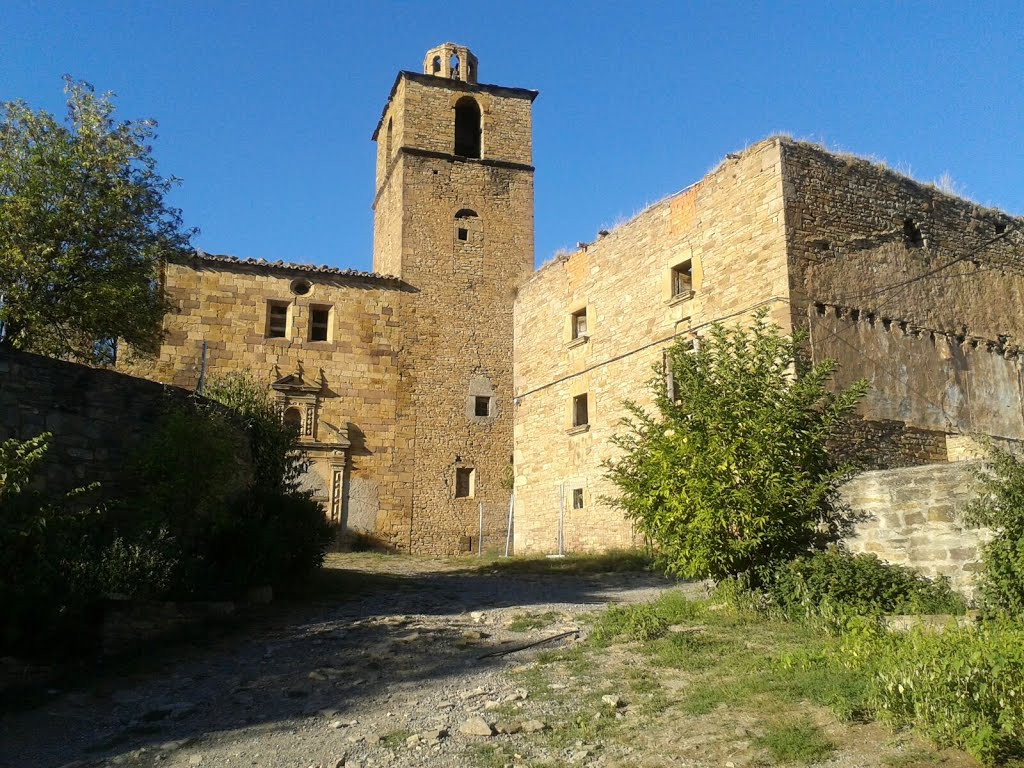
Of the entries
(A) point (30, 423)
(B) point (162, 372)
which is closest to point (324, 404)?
(B) point (162, 372)

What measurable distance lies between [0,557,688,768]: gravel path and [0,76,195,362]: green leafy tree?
5.14m

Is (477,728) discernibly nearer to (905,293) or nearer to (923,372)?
(923,372)

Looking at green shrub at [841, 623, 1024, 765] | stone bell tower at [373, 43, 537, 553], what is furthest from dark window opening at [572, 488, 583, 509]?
green shrub at [841, 623, 1024, 765]

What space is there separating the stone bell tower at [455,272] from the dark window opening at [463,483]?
3 centimetres

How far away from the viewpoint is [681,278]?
1727 cm

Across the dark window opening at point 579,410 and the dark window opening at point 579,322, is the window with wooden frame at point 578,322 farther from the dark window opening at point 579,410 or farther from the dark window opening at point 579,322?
the dark window opening at point 579,410

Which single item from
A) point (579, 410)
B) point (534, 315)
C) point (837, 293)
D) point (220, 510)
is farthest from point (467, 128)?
point (220, 510)

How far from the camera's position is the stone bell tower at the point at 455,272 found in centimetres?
2248

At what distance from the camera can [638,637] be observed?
8508 millimetres

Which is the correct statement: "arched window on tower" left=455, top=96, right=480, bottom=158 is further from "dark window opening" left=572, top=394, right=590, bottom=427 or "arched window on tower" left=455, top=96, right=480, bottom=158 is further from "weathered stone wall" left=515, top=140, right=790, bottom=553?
"dark window opening" left=572, top=394, right=590, bottom=427

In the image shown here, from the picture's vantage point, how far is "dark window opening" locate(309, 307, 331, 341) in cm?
2246

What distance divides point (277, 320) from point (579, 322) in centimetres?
767

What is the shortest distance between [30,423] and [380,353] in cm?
1384

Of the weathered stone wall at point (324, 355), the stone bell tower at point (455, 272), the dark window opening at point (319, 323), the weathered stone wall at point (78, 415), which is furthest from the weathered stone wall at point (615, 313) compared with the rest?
the weathered stone wall at point (78, 415)
